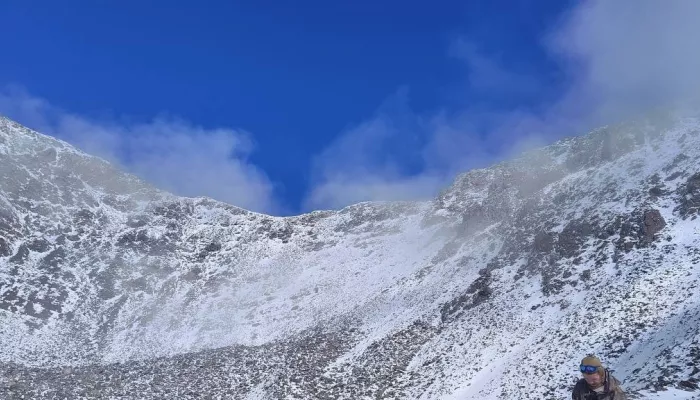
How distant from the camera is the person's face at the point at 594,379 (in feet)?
24.5

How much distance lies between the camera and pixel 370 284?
5581cm

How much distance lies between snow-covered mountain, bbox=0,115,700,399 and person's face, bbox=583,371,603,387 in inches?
589

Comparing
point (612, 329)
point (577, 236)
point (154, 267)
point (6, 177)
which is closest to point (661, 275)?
point (612, 329)

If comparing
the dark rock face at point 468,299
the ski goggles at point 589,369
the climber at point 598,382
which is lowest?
the climber at point 598,382

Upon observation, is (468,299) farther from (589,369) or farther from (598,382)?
(589,369)

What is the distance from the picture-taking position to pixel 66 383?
3831 cm

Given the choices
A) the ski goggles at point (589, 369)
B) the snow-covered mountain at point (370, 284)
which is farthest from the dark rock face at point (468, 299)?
the ski goggles at point (589, 369)

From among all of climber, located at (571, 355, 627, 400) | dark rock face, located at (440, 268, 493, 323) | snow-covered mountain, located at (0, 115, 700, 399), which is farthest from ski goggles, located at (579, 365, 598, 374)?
dark rock face, located at (440, 268, 493, 323)

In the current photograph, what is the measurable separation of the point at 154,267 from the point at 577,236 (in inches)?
1931

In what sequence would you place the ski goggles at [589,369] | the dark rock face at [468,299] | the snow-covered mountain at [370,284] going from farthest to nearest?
1. the dark rock face at [468,299]
2. the snow-covered mountain at [370,284]
3. the ski goggles at [589,369]

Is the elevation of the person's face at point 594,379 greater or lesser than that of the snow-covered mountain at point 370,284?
lesser

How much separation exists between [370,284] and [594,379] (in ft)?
160

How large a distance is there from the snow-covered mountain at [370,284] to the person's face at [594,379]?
1495cm

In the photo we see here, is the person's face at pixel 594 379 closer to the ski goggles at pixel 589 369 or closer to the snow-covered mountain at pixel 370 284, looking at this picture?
the ski goggles at pixel 589 369
